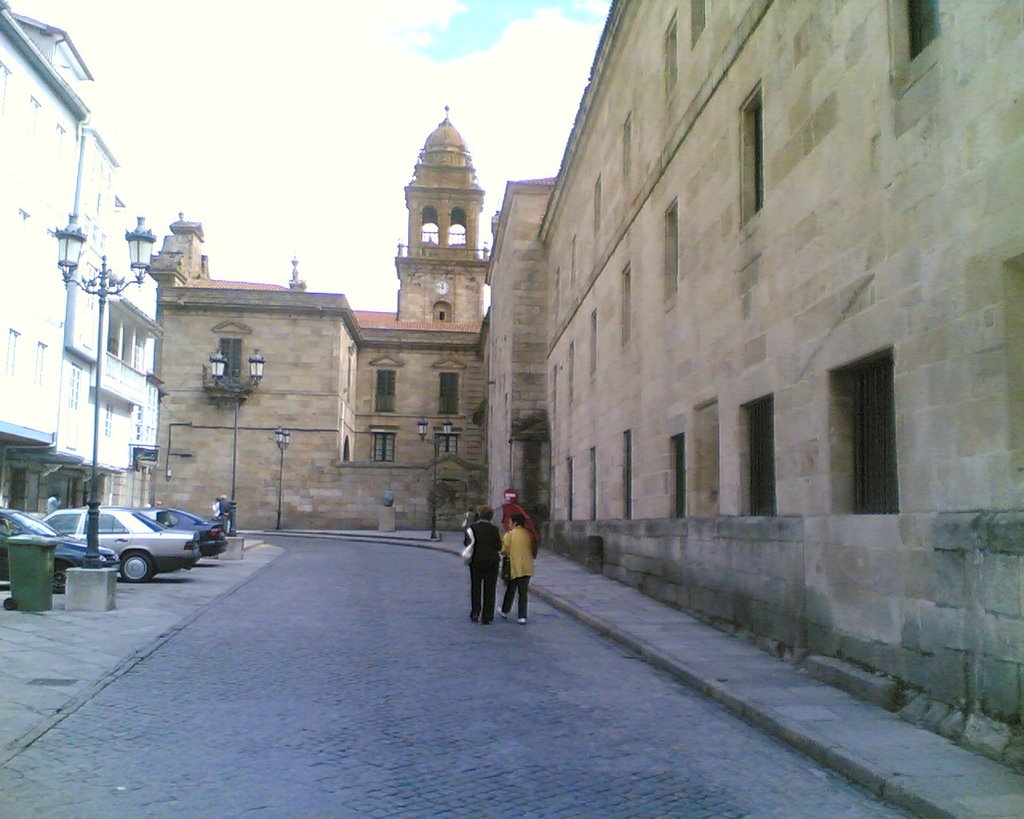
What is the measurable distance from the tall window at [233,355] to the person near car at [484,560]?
4184 cm

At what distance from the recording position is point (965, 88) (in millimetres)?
7105

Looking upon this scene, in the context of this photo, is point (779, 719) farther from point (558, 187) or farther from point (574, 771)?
point (558, 187)

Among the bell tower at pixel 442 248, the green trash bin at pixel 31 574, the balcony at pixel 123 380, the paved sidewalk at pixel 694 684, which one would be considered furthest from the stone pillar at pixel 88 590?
the bell tower at pixel 442 248

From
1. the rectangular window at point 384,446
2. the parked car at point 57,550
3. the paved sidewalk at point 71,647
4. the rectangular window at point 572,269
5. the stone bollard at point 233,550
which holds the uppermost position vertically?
the rectangular window at point 572,269

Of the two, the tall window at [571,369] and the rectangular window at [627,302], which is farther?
the tall window at [571,369]

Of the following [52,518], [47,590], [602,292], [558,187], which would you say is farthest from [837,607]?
[558,187]

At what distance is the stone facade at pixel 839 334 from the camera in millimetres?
6719

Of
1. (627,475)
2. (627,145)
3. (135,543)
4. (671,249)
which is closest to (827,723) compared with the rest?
(671,249)

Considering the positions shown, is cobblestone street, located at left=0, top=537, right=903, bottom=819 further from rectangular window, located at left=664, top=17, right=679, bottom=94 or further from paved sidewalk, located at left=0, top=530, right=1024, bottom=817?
rectangular window, located at left=664, top=17, right=679, bottom=94

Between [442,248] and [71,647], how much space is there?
2544 inches

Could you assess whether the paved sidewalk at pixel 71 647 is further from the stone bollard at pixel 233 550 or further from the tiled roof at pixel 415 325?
the tiled roof at pixel 415 325

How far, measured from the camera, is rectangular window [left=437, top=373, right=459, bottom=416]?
63062 millimetres

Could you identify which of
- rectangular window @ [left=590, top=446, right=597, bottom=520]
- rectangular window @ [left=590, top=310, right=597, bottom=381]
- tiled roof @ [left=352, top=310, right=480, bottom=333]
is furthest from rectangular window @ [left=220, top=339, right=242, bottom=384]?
rectangular window @ [left=590, top=446, right=597, bottom=520]

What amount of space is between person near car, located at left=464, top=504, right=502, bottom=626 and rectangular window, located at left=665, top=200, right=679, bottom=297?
17.3 ft
